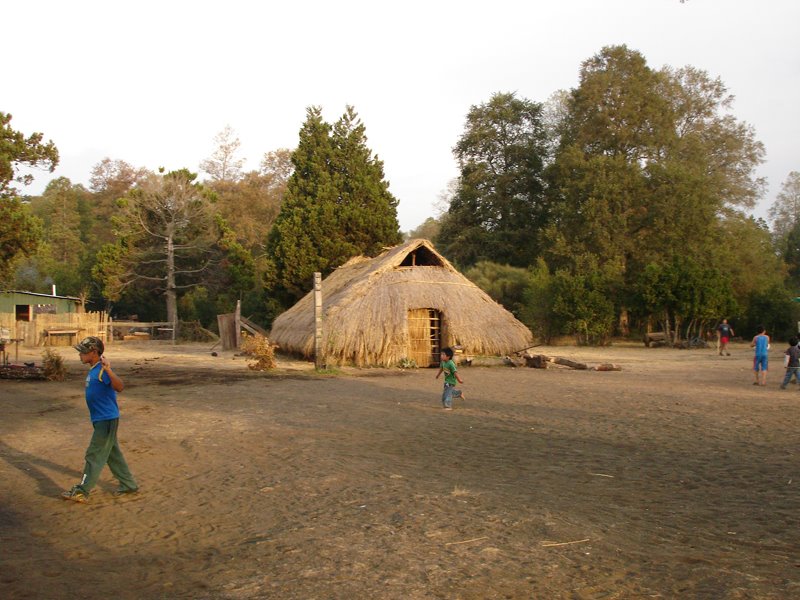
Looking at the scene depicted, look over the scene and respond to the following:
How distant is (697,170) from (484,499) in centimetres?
3266

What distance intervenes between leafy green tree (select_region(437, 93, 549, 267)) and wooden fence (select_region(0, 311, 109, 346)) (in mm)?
19780

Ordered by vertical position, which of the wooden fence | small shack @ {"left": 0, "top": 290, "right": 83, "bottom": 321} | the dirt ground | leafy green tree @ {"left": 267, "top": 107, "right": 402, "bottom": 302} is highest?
leafy green tree @ {"left": 267, "top": 107, "right": 402, "bottom": 302}

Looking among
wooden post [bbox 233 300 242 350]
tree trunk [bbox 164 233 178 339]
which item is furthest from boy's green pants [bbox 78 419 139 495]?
tree trunk [bbox 164 233 178 339]

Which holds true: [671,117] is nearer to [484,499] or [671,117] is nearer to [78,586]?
[484,499]

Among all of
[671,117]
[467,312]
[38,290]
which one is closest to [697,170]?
[671,117]

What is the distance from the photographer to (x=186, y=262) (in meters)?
38.9

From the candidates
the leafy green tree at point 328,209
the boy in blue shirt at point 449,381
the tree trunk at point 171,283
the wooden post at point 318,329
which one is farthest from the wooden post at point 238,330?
the boy in blue shirt at point 449,381

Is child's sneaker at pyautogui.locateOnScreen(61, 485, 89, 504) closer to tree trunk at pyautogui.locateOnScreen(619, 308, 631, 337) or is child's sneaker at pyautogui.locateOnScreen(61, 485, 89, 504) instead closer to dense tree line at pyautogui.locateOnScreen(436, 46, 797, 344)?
dense tree line at pyautogui.locateOnScreen(436, 46, 797, 344)

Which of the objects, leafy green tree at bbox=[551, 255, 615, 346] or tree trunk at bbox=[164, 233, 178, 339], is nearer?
leafy green tree at bbox=[551, 255, 615, 346]

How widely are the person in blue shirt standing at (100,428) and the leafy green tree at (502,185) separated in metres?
32.5

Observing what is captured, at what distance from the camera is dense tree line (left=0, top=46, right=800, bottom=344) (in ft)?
101

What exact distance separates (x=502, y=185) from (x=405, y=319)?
20.2 metres

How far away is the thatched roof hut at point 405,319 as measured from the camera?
768 inches

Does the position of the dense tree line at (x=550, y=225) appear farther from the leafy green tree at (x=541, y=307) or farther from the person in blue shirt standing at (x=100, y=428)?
the person in blue shirt standing at (x=100, y=428)
